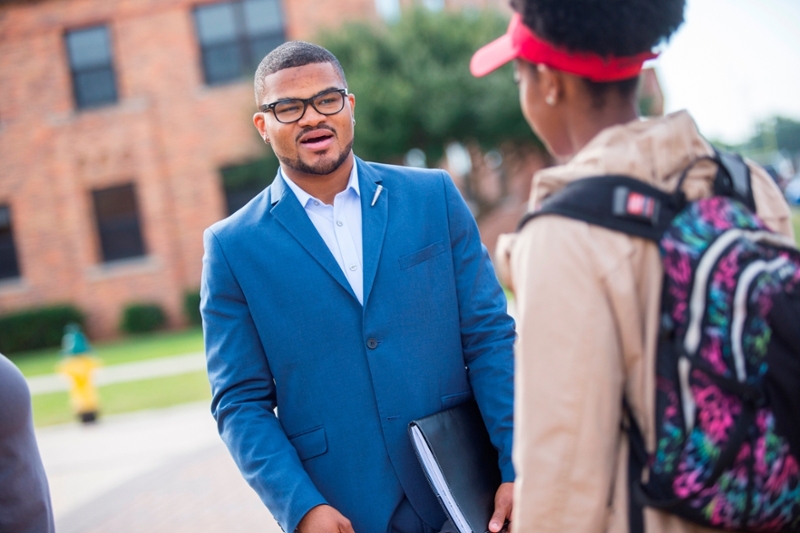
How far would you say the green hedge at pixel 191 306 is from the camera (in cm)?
2020

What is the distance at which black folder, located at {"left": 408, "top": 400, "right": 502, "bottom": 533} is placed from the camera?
2.16 m

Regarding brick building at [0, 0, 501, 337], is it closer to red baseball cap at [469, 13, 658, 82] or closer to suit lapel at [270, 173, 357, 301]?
suit lapel at [270, 173, 357, 301]

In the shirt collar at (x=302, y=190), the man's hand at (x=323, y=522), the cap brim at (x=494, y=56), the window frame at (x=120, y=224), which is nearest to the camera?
the cap brim at (x=494, y=56)

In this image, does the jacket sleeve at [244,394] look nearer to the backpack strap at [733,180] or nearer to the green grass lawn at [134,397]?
the backpack strap at [733,180]

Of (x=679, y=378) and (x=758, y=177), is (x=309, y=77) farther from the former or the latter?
(x=679, y=378)

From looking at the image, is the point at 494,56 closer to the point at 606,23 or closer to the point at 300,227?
the point at 606,23

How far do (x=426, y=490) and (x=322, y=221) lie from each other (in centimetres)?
88

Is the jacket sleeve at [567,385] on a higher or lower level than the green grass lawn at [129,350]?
higher

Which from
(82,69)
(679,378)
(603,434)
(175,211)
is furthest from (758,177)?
(82,69)

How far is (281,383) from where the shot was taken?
2.34m

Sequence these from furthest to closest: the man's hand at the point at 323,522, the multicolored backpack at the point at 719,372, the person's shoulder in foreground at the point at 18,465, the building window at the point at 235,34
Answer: the building window at the point at 235,34
the person's shoulder in foreground at the point at 18,465
the man's hand at the point at 323,522
the multicolored backpack at the point at 719,372

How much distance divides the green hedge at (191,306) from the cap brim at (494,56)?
19053 mm

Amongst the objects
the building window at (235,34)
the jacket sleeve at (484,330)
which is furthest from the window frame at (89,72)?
the jacket sleeve at (484,330)

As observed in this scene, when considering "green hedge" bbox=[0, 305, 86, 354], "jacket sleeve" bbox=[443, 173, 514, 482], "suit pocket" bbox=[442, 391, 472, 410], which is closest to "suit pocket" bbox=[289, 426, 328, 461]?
"suit pocket" bbox=[442, 391, 472, 410]
